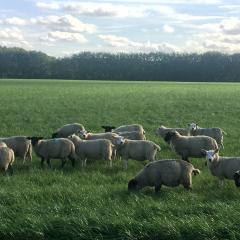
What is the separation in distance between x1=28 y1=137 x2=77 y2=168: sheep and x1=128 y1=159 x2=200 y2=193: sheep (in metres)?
Answer: 4.11

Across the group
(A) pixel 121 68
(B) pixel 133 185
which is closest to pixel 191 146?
(B) pixel 133 185

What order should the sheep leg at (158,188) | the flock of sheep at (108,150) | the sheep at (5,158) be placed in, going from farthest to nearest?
the sheep at (5,158)
the flock of sheep at (108,150)
the sheep leg at (158,188)

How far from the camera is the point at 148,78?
17525cm

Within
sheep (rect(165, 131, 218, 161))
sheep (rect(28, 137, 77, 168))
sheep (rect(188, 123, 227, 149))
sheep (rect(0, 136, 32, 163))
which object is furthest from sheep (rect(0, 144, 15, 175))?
sheep (rect(188, 123, 227, 149))

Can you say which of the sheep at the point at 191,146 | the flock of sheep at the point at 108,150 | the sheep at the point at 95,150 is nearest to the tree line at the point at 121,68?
the flock of sheep at the point at 108,150

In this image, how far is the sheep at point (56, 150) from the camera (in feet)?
49.4

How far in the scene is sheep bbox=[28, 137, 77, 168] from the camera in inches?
593

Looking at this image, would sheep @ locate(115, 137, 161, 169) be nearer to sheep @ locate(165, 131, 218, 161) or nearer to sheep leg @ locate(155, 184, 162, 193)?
sheep @ locate(165, 131, 218, 161)

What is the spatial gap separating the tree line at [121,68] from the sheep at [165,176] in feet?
526

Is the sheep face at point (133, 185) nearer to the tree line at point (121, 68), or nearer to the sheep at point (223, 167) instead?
the sheep at point (223, 167)

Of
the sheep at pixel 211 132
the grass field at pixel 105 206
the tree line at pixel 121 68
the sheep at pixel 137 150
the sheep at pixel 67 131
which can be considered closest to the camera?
the grass field at pixel 105 206

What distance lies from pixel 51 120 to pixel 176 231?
790 inches

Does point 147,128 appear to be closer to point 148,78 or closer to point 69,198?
point 69,198

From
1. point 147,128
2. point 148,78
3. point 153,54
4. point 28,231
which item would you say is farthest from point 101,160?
point 153,54
